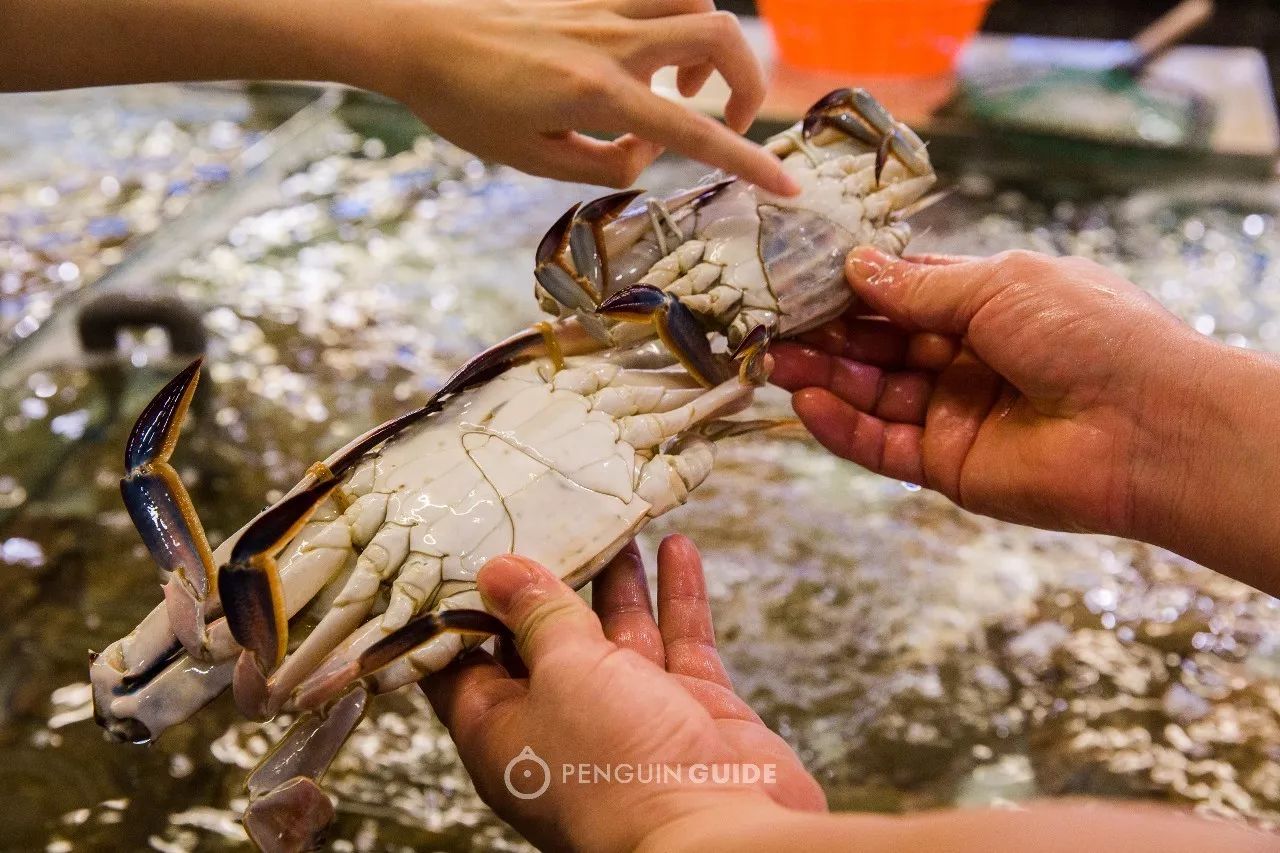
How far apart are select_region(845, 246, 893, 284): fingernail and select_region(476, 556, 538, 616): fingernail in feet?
3.08

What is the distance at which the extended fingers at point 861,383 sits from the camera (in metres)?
2.15

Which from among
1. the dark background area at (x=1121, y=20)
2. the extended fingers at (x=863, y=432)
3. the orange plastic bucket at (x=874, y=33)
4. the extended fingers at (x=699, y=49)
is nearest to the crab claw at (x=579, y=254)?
the extended fingers at (x=699, y=49)

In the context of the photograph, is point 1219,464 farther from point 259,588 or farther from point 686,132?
point 259,588

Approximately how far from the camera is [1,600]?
2273 mm

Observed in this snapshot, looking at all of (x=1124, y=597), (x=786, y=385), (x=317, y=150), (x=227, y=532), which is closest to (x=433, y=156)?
(x=317, y=150)

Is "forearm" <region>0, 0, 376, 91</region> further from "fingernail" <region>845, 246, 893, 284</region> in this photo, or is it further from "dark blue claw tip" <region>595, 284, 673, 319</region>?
"fingernail" <region>845, 246, 893, 284</region>

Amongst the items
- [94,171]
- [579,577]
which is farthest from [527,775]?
[94,171]

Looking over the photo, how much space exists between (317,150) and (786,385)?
101 inches

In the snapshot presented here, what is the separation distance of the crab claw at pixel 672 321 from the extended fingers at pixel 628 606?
35 cm

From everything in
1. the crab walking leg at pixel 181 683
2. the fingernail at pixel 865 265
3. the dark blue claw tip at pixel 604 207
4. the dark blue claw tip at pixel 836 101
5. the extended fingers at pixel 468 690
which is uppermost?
the dark blue claw tip at pixel 836 101

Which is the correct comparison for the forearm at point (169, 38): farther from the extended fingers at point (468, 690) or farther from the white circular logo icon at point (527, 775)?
the white circular logo icon at point (527, 775)

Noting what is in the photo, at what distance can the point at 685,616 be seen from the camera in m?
1.74

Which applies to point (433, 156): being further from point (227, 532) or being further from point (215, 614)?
point (215, 614)

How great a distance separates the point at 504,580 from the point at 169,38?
1.28 metres
